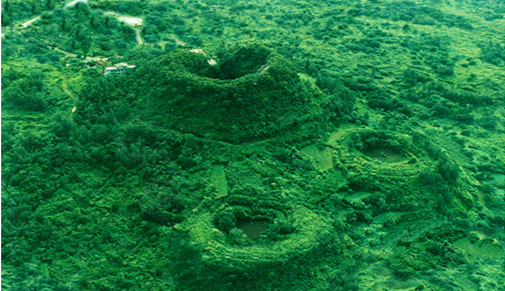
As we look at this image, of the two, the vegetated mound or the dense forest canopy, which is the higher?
the vegetated mound

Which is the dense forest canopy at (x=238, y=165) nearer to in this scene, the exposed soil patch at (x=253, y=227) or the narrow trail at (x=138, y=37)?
the exposed soil patch at (x=253, y=227)

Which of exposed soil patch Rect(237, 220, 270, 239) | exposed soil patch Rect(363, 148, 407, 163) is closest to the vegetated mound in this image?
exposed soil patch Rect(363, 148, 407, 163)

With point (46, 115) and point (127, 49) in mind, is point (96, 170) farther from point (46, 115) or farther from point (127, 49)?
point (127, 49)

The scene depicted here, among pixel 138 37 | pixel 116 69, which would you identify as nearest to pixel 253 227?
pixel 116 69

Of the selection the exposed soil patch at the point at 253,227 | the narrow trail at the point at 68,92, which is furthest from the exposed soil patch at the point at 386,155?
the narrow trail at the point at 68,92

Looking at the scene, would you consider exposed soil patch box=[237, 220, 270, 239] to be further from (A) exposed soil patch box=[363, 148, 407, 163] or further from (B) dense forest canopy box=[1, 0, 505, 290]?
(A) exposed soil patch box=[363, 148, 407, 163]
